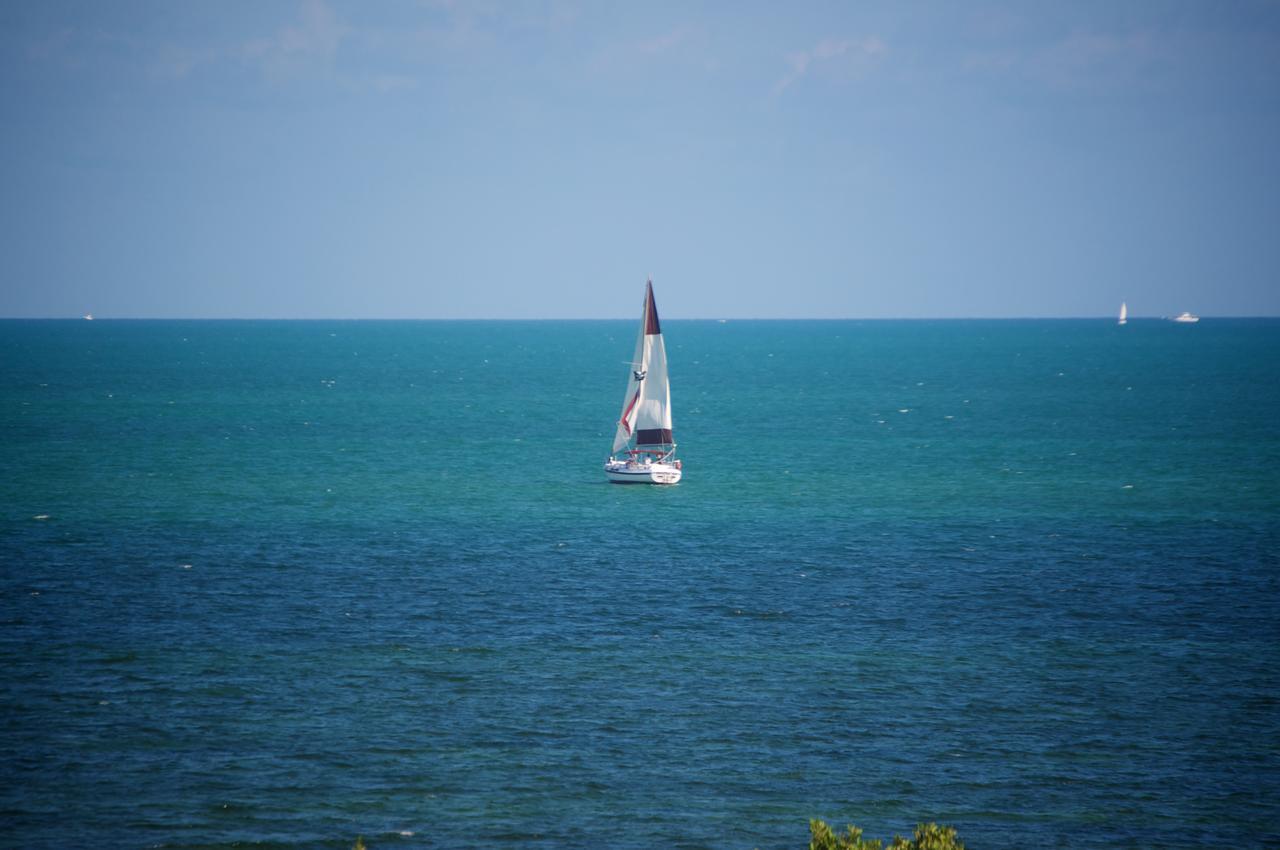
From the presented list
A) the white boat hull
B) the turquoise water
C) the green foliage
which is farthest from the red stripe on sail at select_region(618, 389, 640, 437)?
the green foliage

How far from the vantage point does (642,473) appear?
90.2 metres

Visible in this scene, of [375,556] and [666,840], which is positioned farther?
[375,556]

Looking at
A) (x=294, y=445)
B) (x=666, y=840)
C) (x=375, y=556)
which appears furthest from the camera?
(x=294, y=445)

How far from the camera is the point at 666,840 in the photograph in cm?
3362

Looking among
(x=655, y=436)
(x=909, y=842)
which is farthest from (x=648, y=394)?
(x=909, y=842)

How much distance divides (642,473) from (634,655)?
42221 mm

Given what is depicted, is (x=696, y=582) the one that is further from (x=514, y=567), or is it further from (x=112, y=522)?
(x=112, y=522)

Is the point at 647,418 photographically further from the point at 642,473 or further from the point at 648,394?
the point at 642,473

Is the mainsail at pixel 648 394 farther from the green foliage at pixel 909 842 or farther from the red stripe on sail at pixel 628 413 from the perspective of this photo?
the green foliage at pixel 909 842

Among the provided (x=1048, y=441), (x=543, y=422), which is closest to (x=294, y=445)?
(x=543, y=422)

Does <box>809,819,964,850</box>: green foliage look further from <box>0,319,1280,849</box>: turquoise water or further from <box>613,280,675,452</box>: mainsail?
<box>613,280,675,452</box>: mainsail

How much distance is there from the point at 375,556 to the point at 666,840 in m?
35.4

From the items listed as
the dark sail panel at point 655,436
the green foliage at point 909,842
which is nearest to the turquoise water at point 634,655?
the dark sail panel at point 655,436

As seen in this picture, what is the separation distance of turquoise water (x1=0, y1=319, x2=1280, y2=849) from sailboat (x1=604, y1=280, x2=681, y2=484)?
234cm
